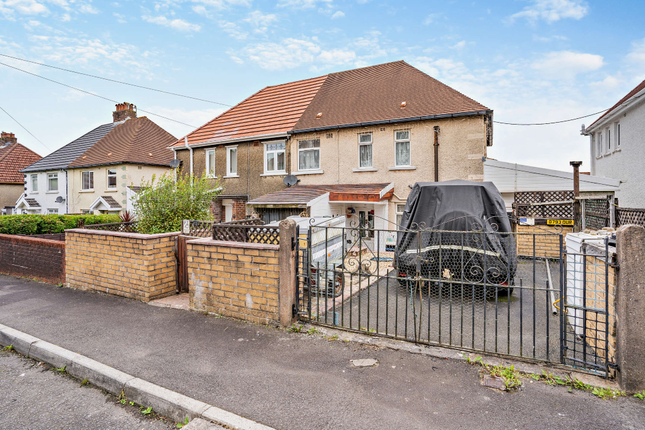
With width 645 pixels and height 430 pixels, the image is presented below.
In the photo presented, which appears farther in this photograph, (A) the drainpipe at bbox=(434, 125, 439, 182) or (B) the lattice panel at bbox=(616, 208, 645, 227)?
(A) the drainpipe at bbox=(434, 125, 439, 182)

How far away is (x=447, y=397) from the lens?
10.3 ft

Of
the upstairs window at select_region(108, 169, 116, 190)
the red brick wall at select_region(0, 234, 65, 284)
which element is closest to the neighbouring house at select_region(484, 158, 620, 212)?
the red brick wall at select_region(0, 234, 65, 284)

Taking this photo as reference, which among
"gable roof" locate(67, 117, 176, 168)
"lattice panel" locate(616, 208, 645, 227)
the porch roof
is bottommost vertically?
"lattice panel" locate(616, 208, 645, 227)

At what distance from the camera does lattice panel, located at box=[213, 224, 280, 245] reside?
17.9 feet

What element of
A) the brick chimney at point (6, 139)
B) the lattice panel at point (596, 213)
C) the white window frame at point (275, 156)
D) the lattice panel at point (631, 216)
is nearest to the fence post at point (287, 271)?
the lattice panel at point (631, 216)

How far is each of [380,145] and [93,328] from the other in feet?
35.3

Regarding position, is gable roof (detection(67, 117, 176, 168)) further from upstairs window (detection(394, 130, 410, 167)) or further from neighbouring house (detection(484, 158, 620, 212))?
neighbouring house (detection(484, 158, 620, 212))

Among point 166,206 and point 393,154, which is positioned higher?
point 393,154

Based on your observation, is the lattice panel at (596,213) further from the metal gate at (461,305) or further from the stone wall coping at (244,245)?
the stone wall coping at (244,245)

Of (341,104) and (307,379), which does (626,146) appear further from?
(307,379)

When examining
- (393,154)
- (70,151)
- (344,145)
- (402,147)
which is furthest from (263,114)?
(70,151)

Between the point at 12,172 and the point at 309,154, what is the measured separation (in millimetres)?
27262

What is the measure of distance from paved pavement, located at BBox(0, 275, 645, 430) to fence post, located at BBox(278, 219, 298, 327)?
0.92 ft

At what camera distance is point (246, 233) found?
5.73 metres
